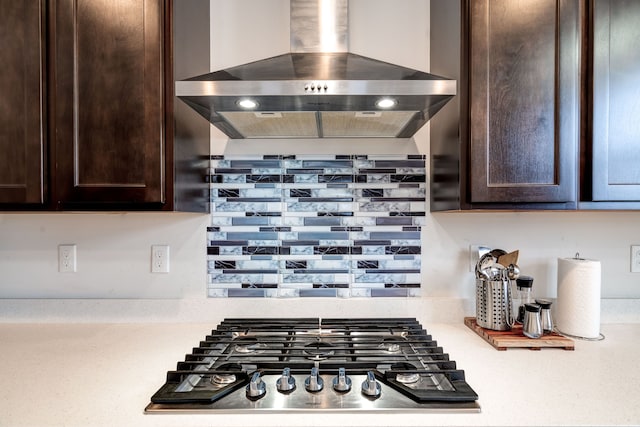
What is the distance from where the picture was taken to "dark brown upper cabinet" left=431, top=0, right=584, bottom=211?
1.08 m

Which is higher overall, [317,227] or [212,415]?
[317,227]

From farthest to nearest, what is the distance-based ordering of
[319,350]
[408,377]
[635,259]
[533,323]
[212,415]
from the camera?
[635,259]
[533,323]
[319,350]
[408,377]
[212,415]

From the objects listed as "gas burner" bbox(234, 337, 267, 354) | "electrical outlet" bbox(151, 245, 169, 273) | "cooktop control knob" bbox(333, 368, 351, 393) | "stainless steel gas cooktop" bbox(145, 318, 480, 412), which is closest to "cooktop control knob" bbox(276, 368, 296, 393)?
"stainless steel gas cooktop" bbox(145, 318, 480, 412)

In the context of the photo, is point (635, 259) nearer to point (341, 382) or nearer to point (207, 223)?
point (341, 382)

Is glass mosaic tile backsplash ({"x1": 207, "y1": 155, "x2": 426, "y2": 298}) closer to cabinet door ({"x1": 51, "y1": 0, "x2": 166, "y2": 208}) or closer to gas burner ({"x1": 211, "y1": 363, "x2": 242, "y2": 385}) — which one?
cabinet door ({"x1": 51, "y1": 0, "x2": 166, "y2": 208})

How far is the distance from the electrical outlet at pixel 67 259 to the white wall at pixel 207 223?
0.9 inches

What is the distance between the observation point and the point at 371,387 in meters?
0.84

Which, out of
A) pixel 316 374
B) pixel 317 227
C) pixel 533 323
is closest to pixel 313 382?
pixel 316 374

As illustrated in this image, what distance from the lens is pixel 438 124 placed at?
132 cm

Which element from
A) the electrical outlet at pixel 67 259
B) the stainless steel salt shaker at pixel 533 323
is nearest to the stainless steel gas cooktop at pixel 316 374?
the stainless steel salt shaker at pixel 533 323

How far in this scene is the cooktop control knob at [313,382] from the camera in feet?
2.80

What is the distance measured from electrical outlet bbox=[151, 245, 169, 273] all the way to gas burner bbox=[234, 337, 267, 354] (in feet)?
1.67

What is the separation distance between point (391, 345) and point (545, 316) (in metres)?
0.56

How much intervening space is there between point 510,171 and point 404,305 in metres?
0.65
